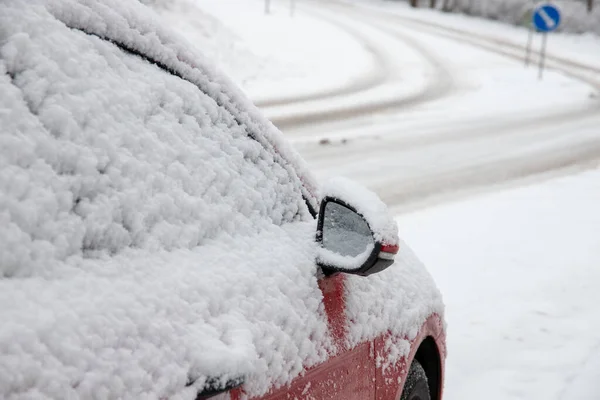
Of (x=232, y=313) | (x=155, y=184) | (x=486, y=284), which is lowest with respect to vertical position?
(x=486, y=284)

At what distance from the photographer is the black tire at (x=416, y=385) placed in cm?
279

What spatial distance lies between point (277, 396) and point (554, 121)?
1444cm

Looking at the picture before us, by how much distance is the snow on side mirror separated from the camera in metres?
2.10

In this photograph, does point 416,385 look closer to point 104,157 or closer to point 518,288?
point 104,157

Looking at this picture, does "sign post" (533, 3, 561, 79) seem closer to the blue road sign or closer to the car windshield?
the blue road sign

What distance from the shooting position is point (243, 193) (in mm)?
2107

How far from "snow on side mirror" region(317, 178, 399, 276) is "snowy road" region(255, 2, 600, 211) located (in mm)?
5939

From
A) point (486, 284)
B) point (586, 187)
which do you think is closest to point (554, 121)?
point (586, 187)

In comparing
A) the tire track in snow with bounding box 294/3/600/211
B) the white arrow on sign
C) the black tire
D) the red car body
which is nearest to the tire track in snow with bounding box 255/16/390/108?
the tire track in snow with bounding box 294/3/600/211

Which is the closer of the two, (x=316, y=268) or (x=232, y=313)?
(x=232, y=313)

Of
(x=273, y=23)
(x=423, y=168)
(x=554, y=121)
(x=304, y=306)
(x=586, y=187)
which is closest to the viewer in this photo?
(x=304, y=306)

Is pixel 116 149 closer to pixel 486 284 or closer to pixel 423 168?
pixel 486 284

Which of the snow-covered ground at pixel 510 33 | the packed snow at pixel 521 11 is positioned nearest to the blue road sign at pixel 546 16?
the snow-covered ground at pixel 510 33

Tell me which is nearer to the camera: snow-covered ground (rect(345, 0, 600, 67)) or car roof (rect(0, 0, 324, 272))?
car roof (rect(0, 0, 324, 272))
